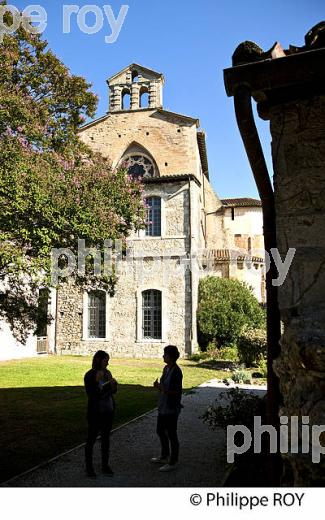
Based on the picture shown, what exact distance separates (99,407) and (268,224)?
3086 mm

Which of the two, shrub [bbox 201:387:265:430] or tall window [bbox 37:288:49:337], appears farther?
tall window [bbox 37:288:49:337]

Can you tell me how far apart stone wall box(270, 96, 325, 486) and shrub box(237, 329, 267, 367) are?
12897 mm

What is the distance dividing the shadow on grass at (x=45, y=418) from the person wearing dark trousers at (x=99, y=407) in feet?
3.47

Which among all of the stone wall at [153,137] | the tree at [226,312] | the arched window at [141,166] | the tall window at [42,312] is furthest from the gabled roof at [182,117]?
the tall window at [42,312]

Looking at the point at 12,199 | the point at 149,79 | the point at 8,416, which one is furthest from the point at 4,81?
the point at 149,79

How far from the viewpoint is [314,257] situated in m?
2.97

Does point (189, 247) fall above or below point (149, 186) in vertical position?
below

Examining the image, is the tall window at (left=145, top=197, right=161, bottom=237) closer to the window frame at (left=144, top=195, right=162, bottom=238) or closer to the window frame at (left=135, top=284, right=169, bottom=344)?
the window frame at (left=144, top=195, right=162, bottom=238)

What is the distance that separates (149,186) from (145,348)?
7900mm

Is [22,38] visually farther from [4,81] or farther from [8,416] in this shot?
[8,416]

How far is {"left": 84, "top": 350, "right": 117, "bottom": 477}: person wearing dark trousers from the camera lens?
503 cm

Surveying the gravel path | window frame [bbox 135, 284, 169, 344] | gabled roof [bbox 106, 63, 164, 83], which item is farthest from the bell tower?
the gravel path

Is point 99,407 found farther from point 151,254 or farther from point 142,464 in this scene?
point 151,254

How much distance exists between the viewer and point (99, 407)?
16.5ft
